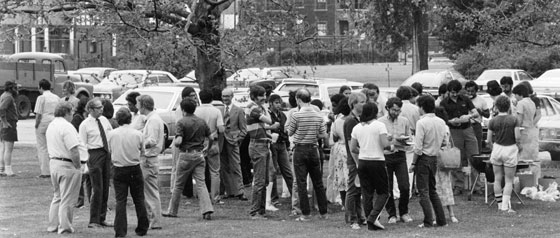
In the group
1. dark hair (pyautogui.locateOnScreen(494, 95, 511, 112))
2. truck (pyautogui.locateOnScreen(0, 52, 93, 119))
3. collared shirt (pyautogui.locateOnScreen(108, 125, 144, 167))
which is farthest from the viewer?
truck (pyautogui.locateOnScreen(0, 52, 93, 119))

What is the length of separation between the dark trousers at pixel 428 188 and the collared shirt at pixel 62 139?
4.51m

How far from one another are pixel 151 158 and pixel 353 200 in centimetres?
283

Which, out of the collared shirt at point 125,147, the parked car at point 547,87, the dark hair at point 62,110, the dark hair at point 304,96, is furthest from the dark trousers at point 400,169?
the parked car at point 547,87

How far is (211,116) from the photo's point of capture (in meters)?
15.9

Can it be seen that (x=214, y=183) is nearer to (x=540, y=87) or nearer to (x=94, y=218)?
(x=94, y=218)

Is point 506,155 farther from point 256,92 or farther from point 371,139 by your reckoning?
point 256,92

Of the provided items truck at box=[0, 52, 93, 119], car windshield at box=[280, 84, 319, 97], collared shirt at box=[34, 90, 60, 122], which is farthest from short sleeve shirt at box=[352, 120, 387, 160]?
truck at box=[0, 52, 93, 119]

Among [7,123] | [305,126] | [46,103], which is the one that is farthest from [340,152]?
[7,123]

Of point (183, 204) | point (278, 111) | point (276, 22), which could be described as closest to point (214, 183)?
point (183, 204)

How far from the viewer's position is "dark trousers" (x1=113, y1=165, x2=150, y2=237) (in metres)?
13.0

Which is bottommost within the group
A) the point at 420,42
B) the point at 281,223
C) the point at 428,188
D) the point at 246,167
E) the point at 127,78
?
the point at 281,223

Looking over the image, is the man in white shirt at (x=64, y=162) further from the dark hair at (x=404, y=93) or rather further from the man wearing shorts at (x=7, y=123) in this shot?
the man wearing shorts at (x=7, y=123)

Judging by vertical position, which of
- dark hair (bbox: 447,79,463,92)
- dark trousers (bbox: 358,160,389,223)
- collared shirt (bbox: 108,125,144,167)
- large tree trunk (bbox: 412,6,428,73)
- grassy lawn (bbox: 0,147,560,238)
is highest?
large tree trunk (bbox: 412,6,428,73)

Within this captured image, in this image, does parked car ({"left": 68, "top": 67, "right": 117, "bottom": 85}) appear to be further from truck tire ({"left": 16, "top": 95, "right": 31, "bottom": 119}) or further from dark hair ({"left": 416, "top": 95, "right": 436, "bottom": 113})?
dark hair ({"left": 416, "top": 95, "right": 436, "bottom": 113})
